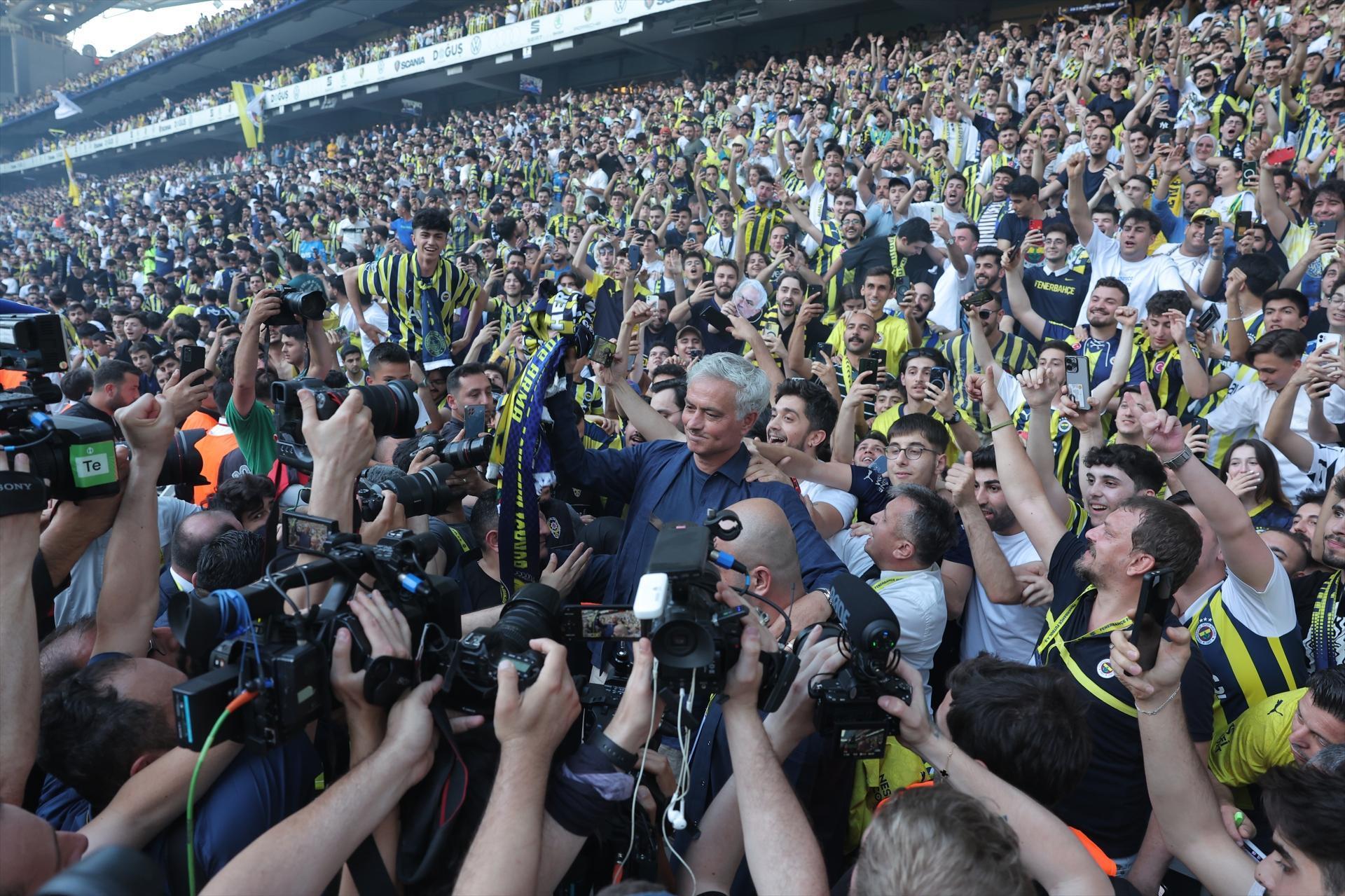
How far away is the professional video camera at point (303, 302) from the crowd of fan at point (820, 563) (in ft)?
0.14

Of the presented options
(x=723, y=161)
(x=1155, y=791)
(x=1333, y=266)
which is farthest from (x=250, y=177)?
(x=1155, y=791)

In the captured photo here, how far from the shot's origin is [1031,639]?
11.0ft

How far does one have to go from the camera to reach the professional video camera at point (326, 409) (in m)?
2.43

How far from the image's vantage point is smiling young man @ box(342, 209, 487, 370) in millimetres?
6234

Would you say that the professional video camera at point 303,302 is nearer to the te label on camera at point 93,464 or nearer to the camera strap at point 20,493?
the te label on camera at point 93,464

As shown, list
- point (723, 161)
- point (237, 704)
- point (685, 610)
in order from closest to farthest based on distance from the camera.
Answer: point (237, 704) → point (685, 610) → point (723, 161)

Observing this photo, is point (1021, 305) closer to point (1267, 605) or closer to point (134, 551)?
point (1267, 605)

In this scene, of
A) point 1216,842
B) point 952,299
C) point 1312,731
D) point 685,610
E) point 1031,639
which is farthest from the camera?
point 952,299

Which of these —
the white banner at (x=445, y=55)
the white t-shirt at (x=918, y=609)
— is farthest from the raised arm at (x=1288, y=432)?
the white banner at (x=445, y=55)

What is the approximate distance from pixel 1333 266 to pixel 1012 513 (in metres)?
3.60

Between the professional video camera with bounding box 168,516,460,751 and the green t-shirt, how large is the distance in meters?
2.71

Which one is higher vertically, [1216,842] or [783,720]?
[783,720]

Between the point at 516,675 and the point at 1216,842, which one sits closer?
the point at 516,675

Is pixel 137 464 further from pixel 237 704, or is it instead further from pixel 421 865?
pixel 421 865
